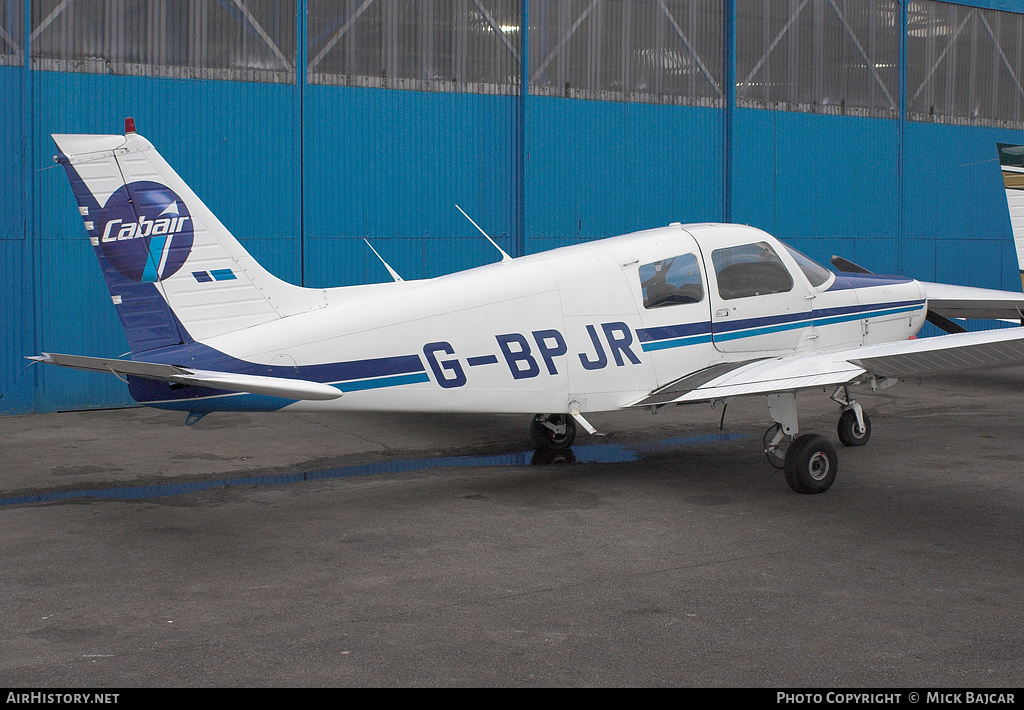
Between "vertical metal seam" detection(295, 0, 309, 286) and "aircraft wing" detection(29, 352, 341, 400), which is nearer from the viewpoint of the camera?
"aircraft wing" detection(29, 352, 341, 400)

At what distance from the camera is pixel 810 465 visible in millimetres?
8922

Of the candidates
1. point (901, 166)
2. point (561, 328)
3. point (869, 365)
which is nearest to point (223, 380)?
point (561, 328)

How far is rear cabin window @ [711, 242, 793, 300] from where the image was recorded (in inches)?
385

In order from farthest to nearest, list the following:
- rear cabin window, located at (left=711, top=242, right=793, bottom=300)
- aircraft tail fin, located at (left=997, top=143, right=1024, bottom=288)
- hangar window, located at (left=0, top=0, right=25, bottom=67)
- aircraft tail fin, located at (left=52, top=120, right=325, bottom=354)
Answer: hangar window, located at (left=0, top=0, right=25, bottom=67), aircraft tail fin, located at (left=997, top=143, right=1024, bottom=288), rear cabin window, located at (left=711, top=242, right=793, bottom=300), aircraft tail fin, located at (left=52, top=120, right=325, bottom=354)

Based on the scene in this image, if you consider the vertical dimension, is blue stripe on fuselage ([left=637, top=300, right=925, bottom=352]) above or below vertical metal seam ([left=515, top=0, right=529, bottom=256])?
below

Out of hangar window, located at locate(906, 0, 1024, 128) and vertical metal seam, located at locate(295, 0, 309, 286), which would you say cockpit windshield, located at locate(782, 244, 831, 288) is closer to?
vertical metal seam, located at locate(295, 0, 309, 286)

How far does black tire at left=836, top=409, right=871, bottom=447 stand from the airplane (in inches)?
39.2

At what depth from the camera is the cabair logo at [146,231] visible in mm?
7992

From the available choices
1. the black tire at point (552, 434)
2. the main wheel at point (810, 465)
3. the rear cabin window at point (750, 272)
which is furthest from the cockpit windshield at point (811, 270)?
the black tire at point (552, 434)

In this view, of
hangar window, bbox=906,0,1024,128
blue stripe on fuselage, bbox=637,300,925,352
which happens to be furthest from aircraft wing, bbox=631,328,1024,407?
hangar window, bbox=906,0,1024,128

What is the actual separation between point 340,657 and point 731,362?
5.58 metres

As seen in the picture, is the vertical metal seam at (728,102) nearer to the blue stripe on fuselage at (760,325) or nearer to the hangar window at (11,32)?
the blue stripe on fuselage at (760,325)

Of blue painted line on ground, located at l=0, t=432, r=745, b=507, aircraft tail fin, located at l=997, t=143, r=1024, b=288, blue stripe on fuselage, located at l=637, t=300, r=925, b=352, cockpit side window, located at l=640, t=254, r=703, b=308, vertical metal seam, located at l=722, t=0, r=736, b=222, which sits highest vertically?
vertical metal seam, located at l=722, t=0, r=736, b=222
